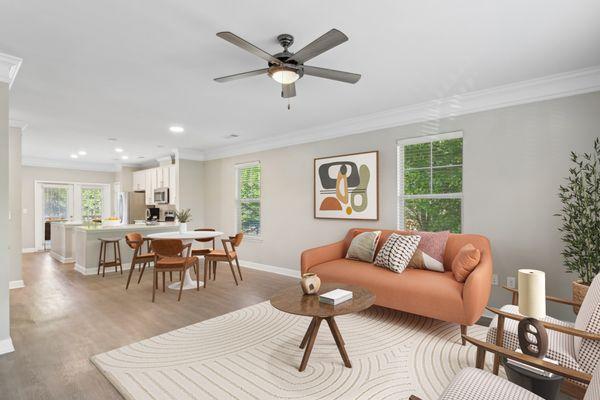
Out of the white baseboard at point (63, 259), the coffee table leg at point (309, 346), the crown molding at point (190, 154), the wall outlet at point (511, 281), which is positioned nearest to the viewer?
the coffee table leg at point (309, 346)

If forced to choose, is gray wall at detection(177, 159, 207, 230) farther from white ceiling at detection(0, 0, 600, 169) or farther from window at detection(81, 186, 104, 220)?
window at detection(81, 186, 104, 220)

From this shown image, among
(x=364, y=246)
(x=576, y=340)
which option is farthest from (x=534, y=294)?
(x=364, y=246)

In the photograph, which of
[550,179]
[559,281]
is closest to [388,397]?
[559,281]

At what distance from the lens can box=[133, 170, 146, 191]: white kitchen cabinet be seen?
322 inches

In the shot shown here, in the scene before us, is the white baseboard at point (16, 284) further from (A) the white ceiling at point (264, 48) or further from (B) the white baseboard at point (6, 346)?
(B) the white baseboard at point (6, 346)

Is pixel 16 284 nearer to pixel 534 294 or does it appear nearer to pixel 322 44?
pixel 322 44

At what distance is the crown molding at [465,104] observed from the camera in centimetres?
296

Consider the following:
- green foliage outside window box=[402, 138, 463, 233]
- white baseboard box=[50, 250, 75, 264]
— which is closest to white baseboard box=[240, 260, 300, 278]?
green foliage outside window box=[402, 138, 463, 233]

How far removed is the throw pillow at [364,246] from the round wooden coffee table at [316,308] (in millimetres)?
1221

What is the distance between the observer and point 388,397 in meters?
1.96

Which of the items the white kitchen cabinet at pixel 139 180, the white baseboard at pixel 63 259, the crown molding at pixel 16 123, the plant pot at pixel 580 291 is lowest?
the white baseboard at pixel 63 259

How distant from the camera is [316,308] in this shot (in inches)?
87.6

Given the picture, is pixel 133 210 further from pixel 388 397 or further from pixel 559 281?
pixel 559 281

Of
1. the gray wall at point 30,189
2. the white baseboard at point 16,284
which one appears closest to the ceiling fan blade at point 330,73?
A: the white baseboard at point 16,284
